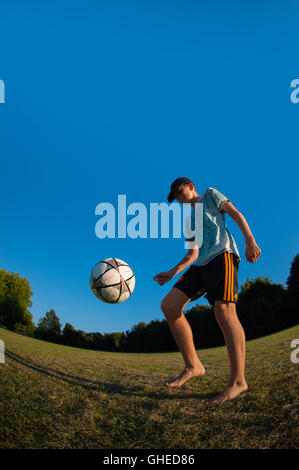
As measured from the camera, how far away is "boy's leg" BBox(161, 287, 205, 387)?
8.87ft

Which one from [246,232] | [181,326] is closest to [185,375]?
[181,326]

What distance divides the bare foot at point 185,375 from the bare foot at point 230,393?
2.17 feet

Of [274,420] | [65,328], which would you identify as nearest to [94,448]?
[274,420]

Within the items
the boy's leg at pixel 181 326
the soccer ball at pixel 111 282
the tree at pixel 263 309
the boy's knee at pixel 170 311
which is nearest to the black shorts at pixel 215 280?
the boy's leg at pixel 181 326

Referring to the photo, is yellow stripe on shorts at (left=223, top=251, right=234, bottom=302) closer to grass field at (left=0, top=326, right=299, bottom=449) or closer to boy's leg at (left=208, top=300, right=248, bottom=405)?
boy's leg at (left=208, top=300, right=248, bottom=405)

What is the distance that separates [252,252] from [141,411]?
67.2 inches

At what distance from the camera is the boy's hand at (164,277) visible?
9.41ft

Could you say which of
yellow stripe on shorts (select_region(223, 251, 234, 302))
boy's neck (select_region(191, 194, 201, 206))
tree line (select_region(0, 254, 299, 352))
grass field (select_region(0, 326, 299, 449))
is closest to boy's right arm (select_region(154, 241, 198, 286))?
boy's neck (select_region(191, 194, 201, 206))

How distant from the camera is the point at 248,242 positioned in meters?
2.35

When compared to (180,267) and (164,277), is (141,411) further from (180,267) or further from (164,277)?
(180,267)

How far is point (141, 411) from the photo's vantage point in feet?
5.66

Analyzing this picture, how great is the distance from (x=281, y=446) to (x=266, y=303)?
20.1 meters

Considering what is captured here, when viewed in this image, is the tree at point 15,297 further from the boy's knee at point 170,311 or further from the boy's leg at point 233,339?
the boy's leg at point 233,339

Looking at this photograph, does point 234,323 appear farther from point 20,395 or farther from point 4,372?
point 4,372
